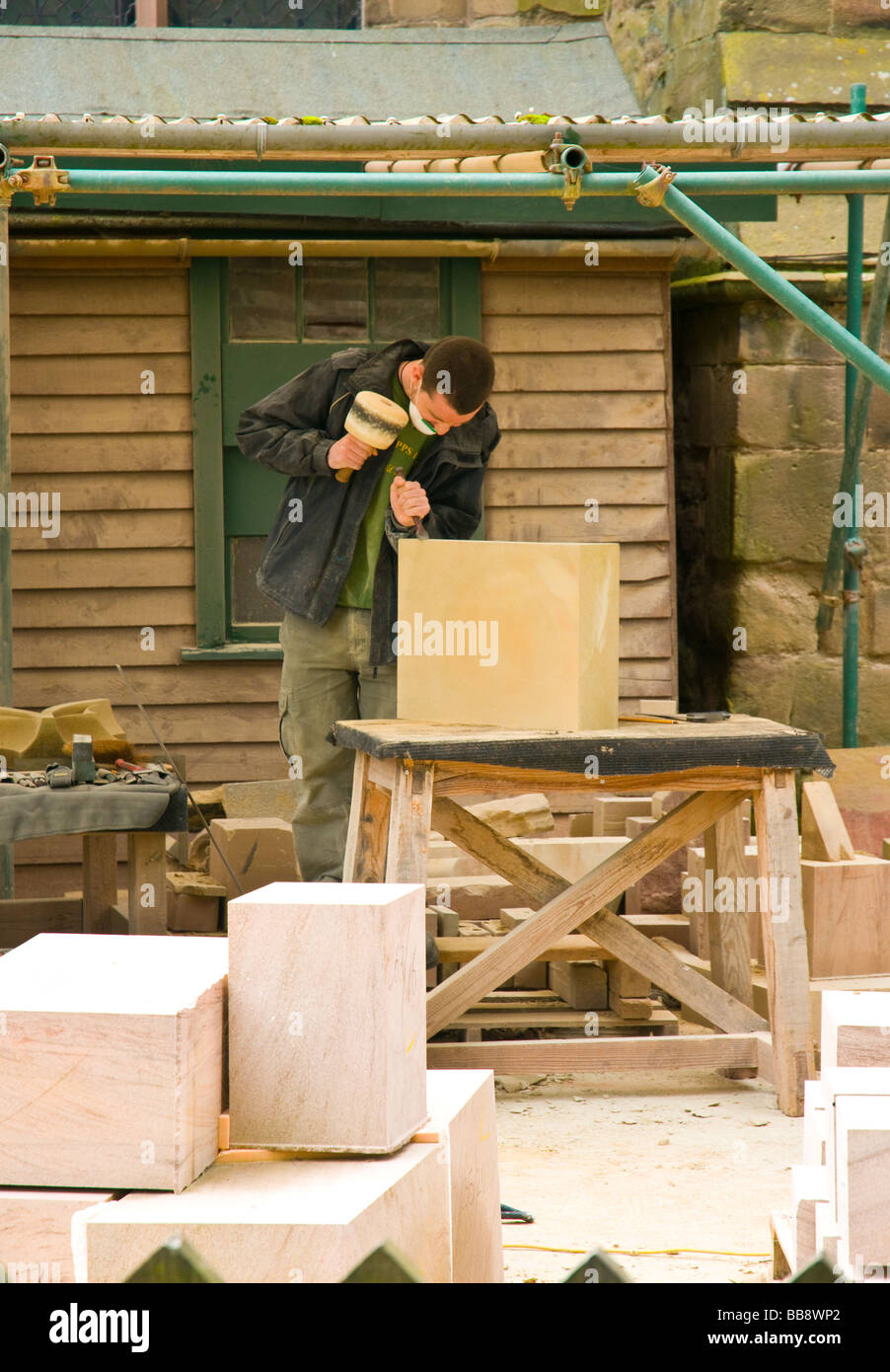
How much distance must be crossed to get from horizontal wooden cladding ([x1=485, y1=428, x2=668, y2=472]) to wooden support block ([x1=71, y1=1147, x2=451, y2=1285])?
17.8ft

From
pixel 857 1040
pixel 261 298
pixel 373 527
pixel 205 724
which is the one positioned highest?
pixel 261 298

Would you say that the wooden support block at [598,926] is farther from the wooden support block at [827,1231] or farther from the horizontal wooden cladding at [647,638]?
the horizontal wooden cladding at [647,638]

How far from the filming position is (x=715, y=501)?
7.69 metres

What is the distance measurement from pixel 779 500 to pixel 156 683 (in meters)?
→ 3.09

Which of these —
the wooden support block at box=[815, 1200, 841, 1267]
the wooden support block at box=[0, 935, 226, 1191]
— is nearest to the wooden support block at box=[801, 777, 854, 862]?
the wooden support block at box=[815, 1200, 841, 1267]

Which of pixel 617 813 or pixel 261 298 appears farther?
pixel 261 298

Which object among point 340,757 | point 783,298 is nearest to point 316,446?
point 340,757

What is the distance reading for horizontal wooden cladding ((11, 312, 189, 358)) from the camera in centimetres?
704

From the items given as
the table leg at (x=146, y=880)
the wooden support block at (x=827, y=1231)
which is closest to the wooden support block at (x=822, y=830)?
the table leg at (x=146, y=880)

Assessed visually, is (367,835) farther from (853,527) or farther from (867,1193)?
(853,527)

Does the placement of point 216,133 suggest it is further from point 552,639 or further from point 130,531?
point 130,531

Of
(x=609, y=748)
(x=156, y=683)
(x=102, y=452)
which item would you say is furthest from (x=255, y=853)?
(x=102, y=452)

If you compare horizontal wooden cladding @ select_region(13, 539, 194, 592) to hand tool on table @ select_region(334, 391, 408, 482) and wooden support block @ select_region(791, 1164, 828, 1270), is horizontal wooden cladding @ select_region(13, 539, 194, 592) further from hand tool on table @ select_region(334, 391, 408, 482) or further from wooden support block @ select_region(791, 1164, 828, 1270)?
wooden support block @ select_region(791, 1164, 828, 1270)

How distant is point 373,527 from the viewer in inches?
191
